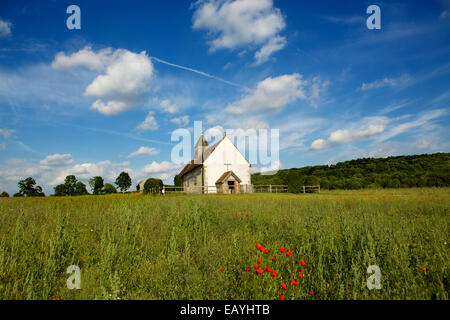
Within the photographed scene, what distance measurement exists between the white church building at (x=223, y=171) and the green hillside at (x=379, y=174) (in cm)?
746

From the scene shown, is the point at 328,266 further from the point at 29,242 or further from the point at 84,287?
the point at 29,242

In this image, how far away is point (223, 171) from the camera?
3316 centimetres

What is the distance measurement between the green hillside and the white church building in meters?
7.46

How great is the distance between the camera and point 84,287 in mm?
3125

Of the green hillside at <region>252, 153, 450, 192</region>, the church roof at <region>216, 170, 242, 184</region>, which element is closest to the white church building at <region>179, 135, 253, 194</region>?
the church roof at <region>216, 170, 242, 184</region>

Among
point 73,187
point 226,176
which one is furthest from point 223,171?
point 73,187

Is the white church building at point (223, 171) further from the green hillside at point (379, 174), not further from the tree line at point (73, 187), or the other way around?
the tree line at point (73, 187)

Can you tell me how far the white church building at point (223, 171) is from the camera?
31.7 meters

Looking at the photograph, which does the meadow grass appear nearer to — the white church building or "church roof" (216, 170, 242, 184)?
"church roof" (216, 170, 242, 184)

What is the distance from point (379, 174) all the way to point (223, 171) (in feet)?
97.4

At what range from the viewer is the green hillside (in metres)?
31.4

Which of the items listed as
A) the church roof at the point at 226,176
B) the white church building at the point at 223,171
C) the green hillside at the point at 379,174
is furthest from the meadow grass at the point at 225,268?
the green hillside at the point at 379,174
